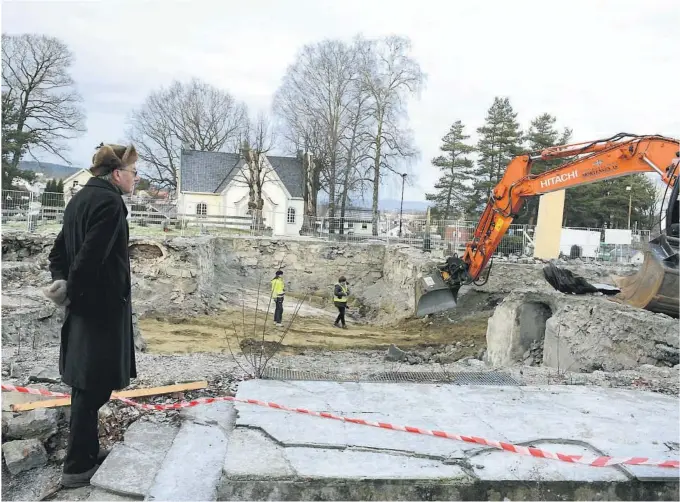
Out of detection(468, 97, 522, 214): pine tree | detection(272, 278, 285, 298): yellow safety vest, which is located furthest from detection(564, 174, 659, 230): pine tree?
detection(272, 278, 285, 298): yellow safety vest

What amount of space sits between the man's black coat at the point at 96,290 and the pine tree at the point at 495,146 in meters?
35.3

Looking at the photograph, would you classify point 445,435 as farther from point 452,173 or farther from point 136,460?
point 452,173

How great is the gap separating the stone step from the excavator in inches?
229

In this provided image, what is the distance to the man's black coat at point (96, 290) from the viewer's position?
2469mm

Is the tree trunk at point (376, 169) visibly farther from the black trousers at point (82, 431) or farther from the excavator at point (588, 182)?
the black trousers at point (82, 431)

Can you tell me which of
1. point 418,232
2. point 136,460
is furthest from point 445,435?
point 418,232

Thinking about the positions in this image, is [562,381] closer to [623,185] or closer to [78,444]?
[78,444]

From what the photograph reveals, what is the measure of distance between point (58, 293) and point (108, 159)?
72 centimetres

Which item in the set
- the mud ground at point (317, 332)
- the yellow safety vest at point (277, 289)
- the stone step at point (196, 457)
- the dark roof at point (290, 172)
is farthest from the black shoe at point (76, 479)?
the dark roof at point (290, 172)

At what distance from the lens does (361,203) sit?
36.4 meters

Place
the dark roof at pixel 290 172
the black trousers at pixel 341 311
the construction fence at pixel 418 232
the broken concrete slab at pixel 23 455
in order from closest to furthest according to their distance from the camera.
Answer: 1. the broken concrete slab at pixel 23 455
2. the black trousers at pixel 341 311
3. the construction fence at pixel 418 232
4. the dark roof at pixel 290 172

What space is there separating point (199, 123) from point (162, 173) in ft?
18.3

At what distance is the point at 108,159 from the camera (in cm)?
264

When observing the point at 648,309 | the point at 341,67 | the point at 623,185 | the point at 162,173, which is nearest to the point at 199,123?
the point at 162,173
